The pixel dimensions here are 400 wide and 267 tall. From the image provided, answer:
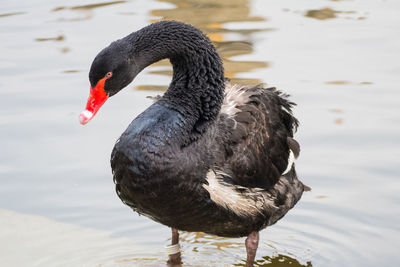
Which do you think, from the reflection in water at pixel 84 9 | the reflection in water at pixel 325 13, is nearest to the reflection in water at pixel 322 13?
the reflection in water at pixel 325 13

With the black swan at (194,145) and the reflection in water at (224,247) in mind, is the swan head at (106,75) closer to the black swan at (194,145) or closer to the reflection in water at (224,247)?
the black swan at (194,145)

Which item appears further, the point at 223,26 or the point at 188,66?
the point at 223,26

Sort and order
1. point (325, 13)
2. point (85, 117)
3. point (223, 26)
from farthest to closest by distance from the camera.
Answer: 1. point (325, 13)
2. point (223, 26)
3. point (85, 117)

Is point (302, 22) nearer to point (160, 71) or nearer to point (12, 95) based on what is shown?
point (160, 71)

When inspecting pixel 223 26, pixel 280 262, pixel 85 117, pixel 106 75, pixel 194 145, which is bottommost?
pixel 280 262

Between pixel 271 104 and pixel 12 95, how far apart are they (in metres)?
4.16

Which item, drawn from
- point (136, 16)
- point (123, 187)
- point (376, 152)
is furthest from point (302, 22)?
point (123, 187)

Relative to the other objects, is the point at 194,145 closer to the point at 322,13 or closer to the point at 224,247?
the point at 224,247

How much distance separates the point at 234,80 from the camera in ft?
31.9

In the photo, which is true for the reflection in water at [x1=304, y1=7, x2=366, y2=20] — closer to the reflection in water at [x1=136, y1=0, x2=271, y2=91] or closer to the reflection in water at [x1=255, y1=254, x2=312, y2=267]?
the reflection in water at [x1=136, y1=0, x2=271, y2=91]

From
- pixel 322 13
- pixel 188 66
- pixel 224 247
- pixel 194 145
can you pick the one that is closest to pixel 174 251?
pixel 224 247

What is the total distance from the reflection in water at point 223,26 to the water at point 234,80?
1.1 inches

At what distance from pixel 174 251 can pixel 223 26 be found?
5617 mm

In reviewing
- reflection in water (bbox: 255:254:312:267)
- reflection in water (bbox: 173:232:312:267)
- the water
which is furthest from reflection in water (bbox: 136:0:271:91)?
reflection in water (bbox: 255:254:312:267)
